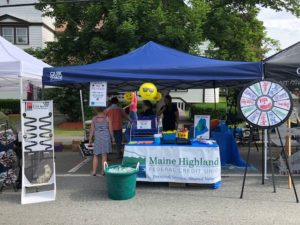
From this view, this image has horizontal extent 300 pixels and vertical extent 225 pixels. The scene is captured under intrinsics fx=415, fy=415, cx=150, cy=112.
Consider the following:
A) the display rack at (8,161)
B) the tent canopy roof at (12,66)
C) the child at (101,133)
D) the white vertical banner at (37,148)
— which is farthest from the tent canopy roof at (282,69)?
the display rack at (8,161)

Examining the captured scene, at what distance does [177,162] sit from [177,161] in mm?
19

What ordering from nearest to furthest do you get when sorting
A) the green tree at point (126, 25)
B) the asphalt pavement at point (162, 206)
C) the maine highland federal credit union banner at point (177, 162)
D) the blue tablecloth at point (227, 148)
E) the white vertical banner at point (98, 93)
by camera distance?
the asphalt pavement at point (162, 206) → the maine highland federal credit union banner at point (177, 162) → the white vertical banner at point (98, 93) → the blue tablecloth at point (227, 148) → the green tree at point (126, 25)

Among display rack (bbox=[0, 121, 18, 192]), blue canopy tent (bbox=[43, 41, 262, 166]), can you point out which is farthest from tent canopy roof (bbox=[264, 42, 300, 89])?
display rack (bbox=[0, 121, 18, 192])

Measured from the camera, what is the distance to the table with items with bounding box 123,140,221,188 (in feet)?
24.8

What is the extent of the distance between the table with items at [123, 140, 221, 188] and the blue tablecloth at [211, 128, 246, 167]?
189 centimetres

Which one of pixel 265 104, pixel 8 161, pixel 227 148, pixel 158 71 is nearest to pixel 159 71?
pixel 158 71

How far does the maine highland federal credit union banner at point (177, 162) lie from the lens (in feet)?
24.8

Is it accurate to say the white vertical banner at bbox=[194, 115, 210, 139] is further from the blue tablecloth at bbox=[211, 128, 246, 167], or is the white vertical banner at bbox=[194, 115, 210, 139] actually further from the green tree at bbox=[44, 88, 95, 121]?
the green tree at bbox=[44, 88, 95, 121]

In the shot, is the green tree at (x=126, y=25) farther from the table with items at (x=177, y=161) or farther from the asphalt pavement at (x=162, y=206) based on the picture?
the asphalt pavement at (x=162, y=206)

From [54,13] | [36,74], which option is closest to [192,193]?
[36,74]

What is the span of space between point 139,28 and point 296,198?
33.6 ft

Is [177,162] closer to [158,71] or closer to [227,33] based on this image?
[158,71]

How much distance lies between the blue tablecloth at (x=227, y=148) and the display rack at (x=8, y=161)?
4480 millimetres

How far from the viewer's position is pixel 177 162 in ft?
25.1
